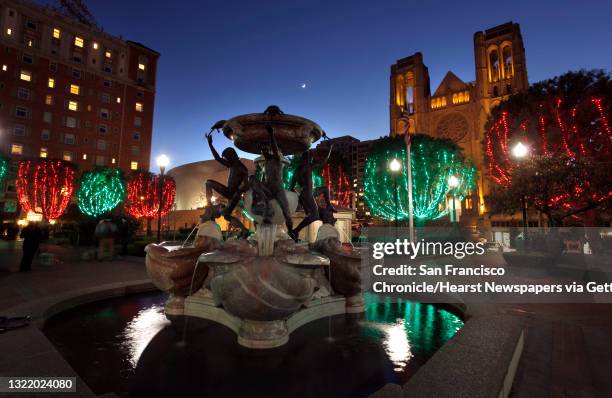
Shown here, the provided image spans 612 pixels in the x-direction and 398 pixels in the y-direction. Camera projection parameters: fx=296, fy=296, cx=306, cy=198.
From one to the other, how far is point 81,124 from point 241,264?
2359 inches

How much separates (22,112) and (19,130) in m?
2.83

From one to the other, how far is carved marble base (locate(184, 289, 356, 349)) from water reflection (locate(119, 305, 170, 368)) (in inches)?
22.5

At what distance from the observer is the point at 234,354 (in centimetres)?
401

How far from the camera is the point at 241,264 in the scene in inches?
163

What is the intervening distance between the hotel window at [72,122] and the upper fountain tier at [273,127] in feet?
184

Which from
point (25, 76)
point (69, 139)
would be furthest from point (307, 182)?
point (25, 76)

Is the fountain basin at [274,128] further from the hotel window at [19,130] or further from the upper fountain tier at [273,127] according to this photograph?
the hotel window at [19,130]

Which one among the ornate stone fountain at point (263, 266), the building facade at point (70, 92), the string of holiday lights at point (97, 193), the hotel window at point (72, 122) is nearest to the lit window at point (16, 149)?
the building facade at point (70, 92)

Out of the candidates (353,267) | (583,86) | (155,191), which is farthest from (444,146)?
(155,191)

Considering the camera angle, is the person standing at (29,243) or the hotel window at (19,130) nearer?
the person standing at (29,243)

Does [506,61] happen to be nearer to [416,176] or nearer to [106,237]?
[416,176]

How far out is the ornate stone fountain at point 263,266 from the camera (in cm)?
409

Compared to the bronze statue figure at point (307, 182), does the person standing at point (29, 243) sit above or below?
below

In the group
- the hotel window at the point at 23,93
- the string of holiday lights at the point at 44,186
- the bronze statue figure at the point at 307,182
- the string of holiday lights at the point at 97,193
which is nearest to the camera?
the bronze statue figure at the point at 307,182
